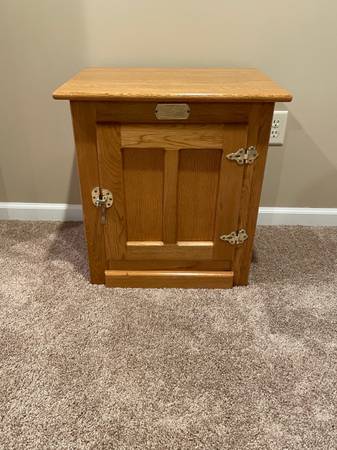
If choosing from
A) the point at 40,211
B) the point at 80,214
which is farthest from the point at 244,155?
the point at 40,211

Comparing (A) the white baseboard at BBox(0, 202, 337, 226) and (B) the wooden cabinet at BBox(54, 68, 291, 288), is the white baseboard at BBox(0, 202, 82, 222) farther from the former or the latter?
(B) the wooden cabinet at BBox(54, 68, 291, 288)

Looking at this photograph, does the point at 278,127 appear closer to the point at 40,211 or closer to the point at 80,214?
the point at 80,214

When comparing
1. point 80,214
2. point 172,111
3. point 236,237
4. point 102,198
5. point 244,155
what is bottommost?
point 80,214

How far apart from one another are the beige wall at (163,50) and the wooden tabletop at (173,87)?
5.8 inches

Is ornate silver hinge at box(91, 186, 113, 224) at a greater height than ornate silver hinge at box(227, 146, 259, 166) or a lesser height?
lesser

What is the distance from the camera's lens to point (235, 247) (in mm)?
1046

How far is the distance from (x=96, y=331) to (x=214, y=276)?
0.38m

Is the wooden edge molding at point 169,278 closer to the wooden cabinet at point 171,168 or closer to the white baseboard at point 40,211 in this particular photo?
the wooden cabinet at point 171,168

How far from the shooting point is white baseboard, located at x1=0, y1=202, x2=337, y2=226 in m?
1.43

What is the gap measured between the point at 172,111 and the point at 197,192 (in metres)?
0.23

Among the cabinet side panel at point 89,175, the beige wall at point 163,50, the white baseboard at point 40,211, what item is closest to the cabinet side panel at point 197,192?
the cabinet side panel at point 89,175

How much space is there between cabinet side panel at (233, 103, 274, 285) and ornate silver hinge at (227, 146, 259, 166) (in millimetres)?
11

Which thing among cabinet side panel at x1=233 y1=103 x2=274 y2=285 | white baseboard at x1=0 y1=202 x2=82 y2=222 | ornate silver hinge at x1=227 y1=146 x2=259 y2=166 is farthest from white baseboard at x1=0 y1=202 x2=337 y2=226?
ornate silver hinge at x1=227 y1=146 x2=259 y2=166

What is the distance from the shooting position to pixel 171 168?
36.8 inches
